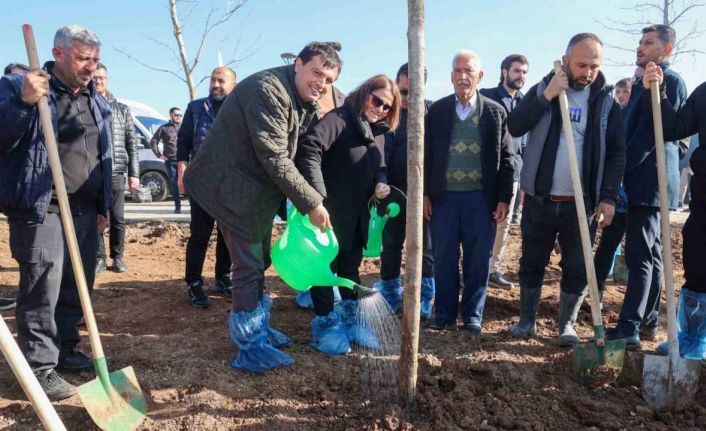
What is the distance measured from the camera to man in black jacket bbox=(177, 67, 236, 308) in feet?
13.6

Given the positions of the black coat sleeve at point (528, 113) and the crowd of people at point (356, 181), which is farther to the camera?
the black coat sleeve at point (528, 113)

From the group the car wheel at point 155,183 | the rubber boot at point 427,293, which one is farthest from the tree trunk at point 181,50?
the rubber boot at point 427,293

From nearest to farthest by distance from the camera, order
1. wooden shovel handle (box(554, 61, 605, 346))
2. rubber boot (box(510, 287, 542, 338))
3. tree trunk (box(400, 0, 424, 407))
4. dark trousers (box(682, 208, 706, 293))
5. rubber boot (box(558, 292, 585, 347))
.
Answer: tree trunk (box(400, 0, 424, 407)), wooden shovel handle (box(554, 61, 605, 346)), dark trousers (box(682, 208, 706, 293)), rubber boot (box(558, 292, 585, 347)), rubber boot (box(510, 287, 542, 338))

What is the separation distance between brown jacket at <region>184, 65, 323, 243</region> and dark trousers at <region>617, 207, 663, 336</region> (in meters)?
2.18

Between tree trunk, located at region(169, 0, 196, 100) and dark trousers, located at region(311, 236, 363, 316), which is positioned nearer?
dark trousers, located at region(311, 236, 363, 316)

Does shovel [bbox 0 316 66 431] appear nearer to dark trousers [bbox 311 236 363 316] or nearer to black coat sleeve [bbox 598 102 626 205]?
dark trousers [bbox 311 236 363 316]

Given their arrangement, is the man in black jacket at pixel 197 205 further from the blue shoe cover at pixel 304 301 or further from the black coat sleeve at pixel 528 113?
the black coat sleeve at pixel 528 113

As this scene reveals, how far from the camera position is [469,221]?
3.61m

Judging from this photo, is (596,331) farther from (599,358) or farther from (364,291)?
(364,291)

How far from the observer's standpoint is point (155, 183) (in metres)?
11.8

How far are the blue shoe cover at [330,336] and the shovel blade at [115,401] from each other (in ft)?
3.67

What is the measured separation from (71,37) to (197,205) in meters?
1.86

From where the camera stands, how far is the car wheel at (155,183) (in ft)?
38.7

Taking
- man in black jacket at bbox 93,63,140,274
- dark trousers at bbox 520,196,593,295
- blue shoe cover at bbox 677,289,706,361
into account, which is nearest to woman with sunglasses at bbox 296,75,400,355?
dark trousers at bbox 520,196,593,295
